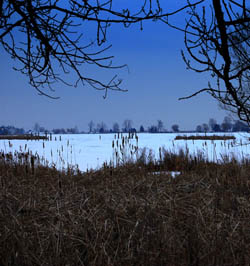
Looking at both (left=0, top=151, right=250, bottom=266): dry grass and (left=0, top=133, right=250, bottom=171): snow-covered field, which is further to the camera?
(left=0, top=133, right=250, bottom=171): snow-covered field

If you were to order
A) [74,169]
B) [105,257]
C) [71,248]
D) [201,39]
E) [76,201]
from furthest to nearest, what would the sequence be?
[74,169] < [76,201] < [71,248] < [105,257] < [201,39]

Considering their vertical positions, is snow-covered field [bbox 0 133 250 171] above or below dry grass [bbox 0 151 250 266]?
above

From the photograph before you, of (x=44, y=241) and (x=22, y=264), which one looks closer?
(x=22, y=264)

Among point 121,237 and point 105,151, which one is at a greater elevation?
point 105,151

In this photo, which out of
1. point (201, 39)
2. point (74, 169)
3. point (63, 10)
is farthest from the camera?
point (74, 169)

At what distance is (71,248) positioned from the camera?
8.50ft

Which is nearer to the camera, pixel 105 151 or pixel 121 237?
pixel 121 237

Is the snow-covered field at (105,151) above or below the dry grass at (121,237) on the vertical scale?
Answer: above

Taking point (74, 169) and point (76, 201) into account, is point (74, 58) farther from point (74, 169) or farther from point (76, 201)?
point (74, 169)

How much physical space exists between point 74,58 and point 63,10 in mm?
431

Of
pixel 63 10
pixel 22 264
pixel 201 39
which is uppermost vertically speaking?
pixel 63 10

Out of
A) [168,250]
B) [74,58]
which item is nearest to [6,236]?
[168,250]

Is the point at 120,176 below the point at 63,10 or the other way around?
below

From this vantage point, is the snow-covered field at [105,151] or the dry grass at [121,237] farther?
the snow-covered field at [105,151]
